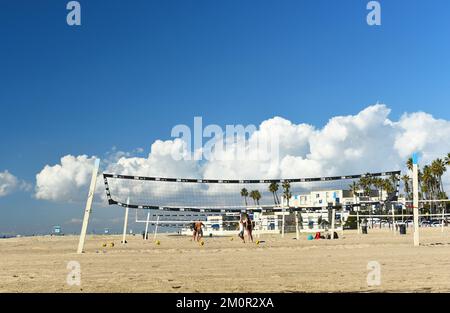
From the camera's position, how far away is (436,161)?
100562 millimetres

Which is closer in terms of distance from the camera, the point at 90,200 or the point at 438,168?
the point at 90,200

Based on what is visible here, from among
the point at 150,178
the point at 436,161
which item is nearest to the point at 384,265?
the point at 150,178

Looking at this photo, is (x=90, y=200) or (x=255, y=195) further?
(x=255, y=195)

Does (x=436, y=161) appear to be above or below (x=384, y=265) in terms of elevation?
above
